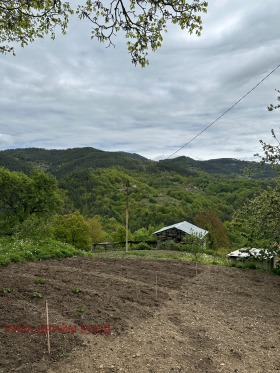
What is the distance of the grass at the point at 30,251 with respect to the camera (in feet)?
32.5

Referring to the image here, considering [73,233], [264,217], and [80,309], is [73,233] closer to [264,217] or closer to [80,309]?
[264,217]

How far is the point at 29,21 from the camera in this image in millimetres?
5035

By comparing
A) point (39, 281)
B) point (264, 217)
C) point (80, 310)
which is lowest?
point (80, 310)

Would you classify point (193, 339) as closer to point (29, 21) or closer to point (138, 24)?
point (138, 24)

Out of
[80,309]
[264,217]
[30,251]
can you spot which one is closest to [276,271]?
[264,217]

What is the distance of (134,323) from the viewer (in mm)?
5863

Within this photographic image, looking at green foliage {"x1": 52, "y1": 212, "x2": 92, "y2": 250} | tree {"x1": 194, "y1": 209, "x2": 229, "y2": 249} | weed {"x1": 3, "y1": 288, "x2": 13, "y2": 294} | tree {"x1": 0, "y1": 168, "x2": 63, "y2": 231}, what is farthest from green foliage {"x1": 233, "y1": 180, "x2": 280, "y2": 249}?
tree {"x1": 194, "y1": 209, "x2": 229, "y2": 249}

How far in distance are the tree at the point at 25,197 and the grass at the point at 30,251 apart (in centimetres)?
1818

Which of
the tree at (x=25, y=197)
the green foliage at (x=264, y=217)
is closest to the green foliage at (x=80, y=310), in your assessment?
the green foliage at (x=264, y=217)

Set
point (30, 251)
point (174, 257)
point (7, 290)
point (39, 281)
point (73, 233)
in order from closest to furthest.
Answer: point (7, 290) < point (39, 281) < point (30, 251) < point (174, 257) < point (73, 233)

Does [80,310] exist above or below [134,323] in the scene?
above

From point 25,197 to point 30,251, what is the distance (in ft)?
68.3

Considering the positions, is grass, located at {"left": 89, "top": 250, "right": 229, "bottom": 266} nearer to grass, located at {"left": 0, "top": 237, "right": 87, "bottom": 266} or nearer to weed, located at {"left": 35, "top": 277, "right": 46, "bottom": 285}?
grass, located at {"left": 0, "top": 237, "right": 87, "bottom": 266}

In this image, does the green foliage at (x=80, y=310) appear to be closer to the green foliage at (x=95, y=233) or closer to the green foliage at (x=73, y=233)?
the green foliage at (x=73, y=233)
